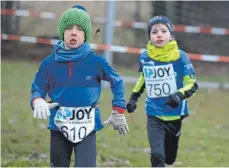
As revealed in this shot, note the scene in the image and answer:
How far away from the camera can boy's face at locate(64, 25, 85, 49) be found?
4488 millimetres

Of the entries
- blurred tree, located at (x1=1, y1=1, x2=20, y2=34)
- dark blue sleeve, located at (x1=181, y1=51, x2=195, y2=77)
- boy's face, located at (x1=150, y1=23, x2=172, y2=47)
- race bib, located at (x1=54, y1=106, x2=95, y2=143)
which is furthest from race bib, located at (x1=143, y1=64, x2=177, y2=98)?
blurred tree, located at (x1=1, y1=1, x2=20, y2=34)

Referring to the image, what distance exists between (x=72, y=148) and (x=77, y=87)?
0.47m

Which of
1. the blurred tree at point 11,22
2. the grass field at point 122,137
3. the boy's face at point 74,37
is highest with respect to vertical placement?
the boy's face at point 74,37

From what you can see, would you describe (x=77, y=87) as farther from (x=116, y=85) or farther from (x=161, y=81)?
(x=161, y=81)

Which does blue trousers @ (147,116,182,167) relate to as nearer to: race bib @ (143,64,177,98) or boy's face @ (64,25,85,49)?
race bib @ (143,64,177,98)

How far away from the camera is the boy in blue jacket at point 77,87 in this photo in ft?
14.7

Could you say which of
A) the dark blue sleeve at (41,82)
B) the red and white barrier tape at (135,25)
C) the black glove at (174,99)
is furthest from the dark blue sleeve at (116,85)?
the red and white barrier tape at (135,25)

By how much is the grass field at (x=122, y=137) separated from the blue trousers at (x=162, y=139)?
93 cm

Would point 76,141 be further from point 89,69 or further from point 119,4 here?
point 119,4

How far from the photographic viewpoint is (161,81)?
5.80 m

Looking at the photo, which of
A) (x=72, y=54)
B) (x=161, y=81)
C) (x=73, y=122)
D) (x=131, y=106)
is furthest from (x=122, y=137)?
(x=72, y=54)

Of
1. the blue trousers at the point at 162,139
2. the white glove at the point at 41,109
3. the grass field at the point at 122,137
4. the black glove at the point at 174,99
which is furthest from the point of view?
the grass field at the point at 122,137

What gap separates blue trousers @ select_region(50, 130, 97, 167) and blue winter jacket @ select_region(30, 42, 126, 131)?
19 centimetres

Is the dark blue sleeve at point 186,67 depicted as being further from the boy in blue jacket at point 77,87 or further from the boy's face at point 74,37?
the boy's face at point 74,37
